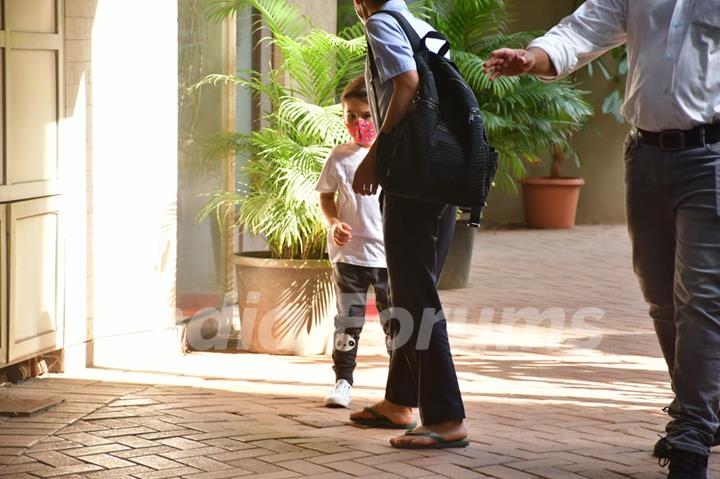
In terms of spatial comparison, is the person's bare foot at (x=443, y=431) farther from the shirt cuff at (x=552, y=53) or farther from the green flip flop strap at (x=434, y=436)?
the shirt cuff at (x=552, y=53)

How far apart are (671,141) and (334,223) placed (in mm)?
1770

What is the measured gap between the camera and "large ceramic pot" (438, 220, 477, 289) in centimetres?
964

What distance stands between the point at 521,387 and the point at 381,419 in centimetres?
138

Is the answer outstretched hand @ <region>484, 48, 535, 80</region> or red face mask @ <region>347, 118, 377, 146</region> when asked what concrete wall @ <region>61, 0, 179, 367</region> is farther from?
outstretched hand @ <region>484, 48, 535, 80</region>

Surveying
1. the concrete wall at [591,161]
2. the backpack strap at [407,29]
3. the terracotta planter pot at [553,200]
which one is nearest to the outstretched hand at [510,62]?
the backpack strap at [407,29]

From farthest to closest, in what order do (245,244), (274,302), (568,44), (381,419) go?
(245,244) → (274,302) → (381,419) → (568,44)

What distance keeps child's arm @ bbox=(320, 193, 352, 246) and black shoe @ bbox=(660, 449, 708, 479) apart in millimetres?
1874

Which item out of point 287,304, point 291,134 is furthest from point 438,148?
point 291,134

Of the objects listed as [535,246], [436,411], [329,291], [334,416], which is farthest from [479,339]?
[535,246]

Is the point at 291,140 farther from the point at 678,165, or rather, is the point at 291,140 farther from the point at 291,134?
the point at 678,165

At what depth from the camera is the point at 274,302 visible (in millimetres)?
6793

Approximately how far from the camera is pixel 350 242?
5.55 metres

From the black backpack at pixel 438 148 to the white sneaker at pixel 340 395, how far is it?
50.3 inches

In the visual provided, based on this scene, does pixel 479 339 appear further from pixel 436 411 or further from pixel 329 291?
pixel 436 411
